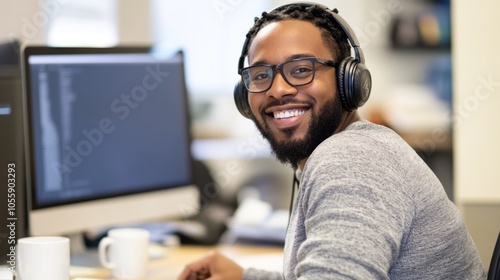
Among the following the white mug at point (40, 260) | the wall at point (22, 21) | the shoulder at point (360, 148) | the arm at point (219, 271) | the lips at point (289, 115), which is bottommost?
the arm at point (219, 271)

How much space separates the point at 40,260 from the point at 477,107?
1.31 m

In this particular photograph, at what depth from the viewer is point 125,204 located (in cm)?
182


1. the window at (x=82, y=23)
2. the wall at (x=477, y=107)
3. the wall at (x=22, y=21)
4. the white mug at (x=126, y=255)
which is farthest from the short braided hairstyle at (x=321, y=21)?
the window at (x=82, y=23)

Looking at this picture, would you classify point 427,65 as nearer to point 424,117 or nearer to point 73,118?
point 424,117

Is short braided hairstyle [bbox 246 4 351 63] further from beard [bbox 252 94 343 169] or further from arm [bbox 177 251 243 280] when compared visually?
arm [bbox 177 251 243 280]

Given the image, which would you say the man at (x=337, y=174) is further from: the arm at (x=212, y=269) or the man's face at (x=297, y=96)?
the arm at (x=212, y=269)

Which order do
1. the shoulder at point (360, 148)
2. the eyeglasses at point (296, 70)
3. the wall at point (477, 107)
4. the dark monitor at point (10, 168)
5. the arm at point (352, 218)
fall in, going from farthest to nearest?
1. the wall at point (477, 107)
2. the dark monitor at point (10, 168)
3. the eyeglasses at point (296, 70)
4. the shoulder at point (360, 148)
5. the arm at point (352, 218)

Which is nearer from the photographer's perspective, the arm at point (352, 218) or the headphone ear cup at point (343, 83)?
the arm at point (352, 218)

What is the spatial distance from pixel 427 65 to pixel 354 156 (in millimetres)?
3853

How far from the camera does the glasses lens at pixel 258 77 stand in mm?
1193

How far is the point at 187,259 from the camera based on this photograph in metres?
1.80

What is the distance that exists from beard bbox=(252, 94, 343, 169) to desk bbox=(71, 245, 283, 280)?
0.48 meters

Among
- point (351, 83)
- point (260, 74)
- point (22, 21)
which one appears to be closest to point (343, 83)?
point (351, 83)

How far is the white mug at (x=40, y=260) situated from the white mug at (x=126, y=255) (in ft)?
1.08
